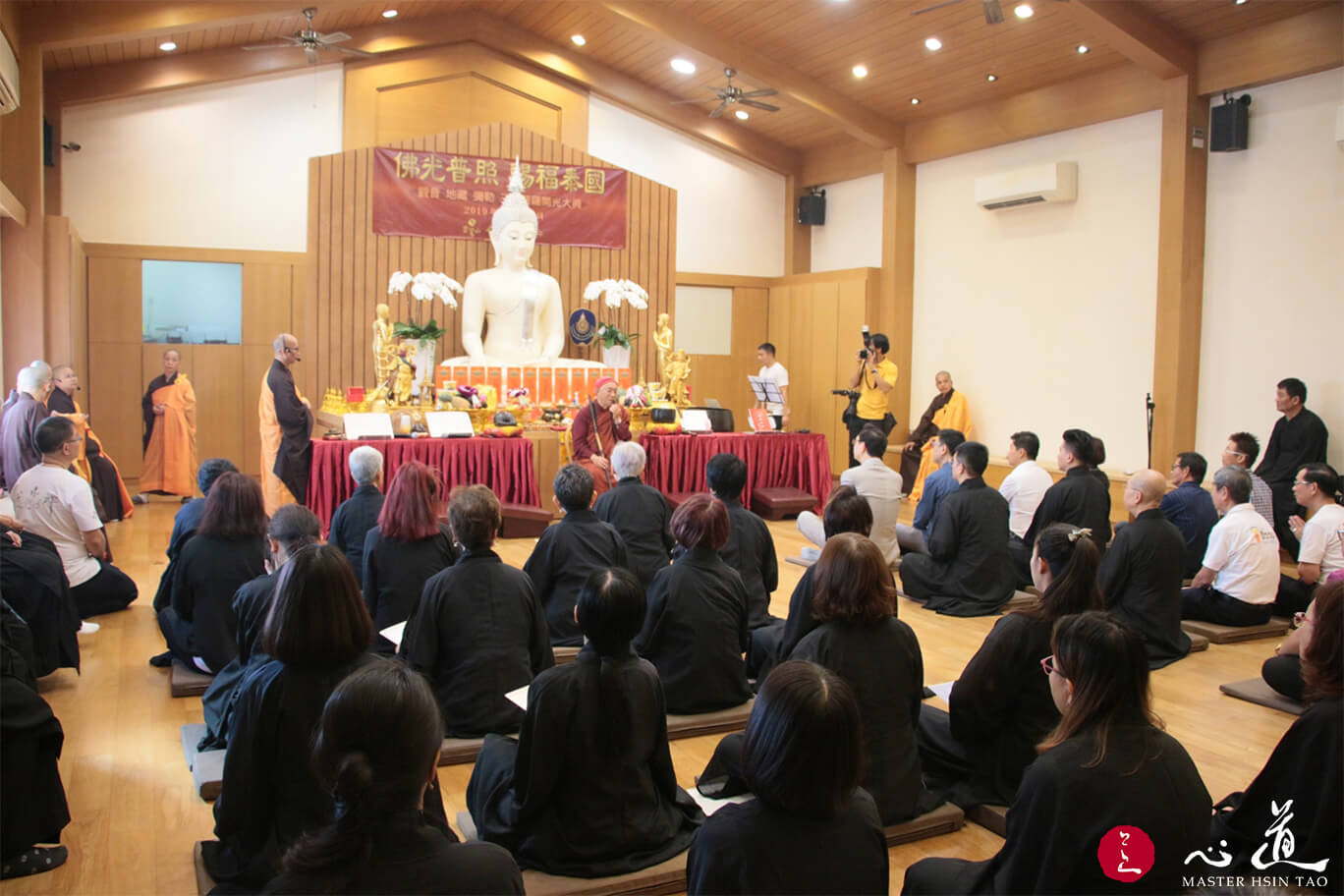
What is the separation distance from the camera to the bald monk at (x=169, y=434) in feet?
29.7

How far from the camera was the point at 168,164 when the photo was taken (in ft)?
33.7

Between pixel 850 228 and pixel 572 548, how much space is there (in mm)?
9180

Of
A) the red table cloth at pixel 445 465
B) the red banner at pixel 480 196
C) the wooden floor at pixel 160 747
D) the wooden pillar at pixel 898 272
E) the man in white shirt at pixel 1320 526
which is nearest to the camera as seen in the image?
the wooden floor at pixel 160 747

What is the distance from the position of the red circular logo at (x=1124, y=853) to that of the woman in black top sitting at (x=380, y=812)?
3.46 feet

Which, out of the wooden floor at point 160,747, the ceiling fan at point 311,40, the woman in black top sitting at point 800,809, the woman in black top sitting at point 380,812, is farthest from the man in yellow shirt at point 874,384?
the woman in black top sitting at point 380,812

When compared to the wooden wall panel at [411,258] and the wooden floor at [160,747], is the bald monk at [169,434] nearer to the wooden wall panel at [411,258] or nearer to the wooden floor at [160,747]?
the wooden wall panel at [411,258]

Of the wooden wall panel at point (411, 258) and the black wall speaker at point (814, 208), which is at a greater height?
the black wall speaker at point (814, 208)

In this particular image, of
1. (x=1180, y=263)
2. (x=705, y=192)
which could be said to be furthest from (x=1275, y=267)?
(x=705, y=192)

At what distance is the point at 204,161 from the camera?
1041 centimetres

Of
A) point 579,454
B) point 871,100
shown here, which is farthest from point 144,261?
point 871,100

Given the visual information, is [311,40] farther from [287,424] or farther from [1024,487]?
[1024,487]

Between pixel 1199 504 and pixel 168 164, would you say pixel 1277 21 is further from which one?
pixel 168 164

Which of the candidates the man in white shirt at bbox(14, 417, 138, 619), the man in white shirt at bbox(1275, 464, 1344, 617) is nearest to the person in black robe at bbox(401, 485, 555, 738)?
the man in white shirt at bbox(14, 417, 138, 619)

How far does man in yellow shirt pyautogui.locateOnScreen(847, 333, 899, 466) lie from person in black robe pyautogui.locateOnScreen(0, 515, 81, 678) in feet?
23.9
